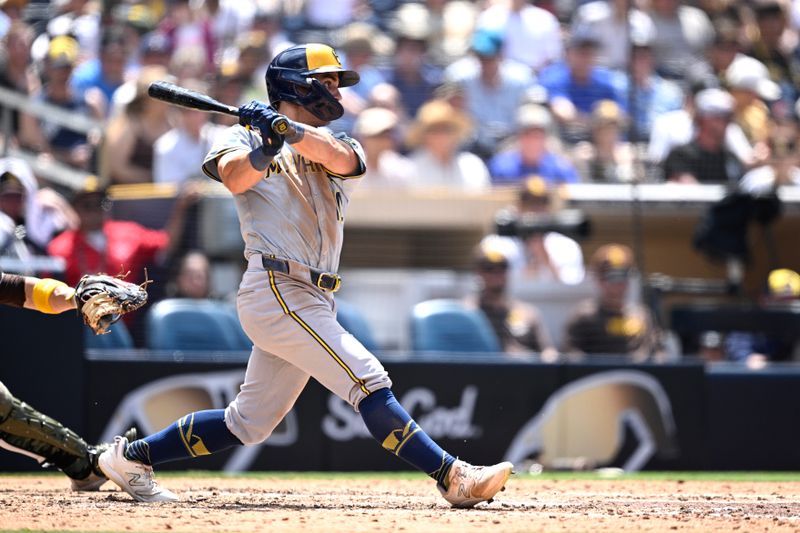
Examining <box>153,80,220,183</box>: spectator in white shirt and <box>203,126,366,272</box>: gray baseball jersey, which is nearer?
<box>203,126,366,272</box>: gray baseball jersey

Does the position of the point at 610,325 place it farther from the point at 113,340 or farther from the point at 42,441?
Answer: the point at 42,441

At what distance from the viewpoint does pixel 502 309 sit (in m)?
9.16

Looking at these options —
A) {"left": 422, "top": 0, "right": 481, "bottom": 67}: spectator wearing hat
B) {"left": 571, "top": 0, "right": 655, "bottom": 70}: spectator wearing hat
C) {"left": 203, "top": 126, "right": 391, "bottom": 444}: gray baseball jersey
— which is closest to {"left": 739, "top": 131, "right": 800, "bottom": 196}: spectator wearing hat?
{"left": 571, "top": 0, "right": 655, "bottom": 70}: spectator wearing hat

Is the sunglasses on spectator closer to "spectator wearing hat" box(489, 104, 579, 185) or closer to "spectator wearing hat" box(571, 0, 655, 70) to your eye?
"spectator wearing hat" box(489, 104, 579, 185)

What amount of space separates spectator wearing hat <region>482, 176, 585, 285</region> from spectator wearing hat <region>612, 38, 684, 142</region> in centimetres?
173

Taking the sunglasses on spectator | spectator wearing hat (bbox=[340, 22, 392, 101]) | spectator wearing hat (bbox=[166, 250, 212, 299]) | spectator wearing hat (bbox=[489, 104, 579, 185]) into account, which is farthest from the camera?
spectator wearing hat (bbox=[340, 22, 392, 101])

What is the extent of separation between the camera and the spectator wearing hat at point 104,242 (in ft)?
27.9

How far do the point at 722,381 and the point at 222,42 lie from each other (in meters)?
5.54

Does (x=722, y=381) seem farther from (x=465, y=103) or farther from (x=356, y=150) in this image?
(x=356, y=150)

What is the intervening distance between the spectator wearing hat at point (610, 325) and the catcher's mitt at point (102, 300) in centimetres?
462

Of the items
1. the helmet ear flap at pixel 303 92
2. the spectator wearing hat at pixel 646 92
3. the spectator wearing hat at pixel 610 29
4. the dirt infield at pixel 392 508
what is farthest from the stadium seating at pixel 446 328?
the spectator wearing hat at pixel 610 29

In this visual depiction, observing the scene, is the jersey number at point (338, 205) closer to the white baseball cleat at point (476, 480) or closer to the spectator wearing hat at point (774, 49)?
the white baseball cleat at point (476, 480)

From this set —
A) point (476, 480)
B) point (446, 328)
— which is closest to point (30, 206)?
point (446, 328)

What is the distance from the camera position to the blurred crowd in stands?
9156mm
